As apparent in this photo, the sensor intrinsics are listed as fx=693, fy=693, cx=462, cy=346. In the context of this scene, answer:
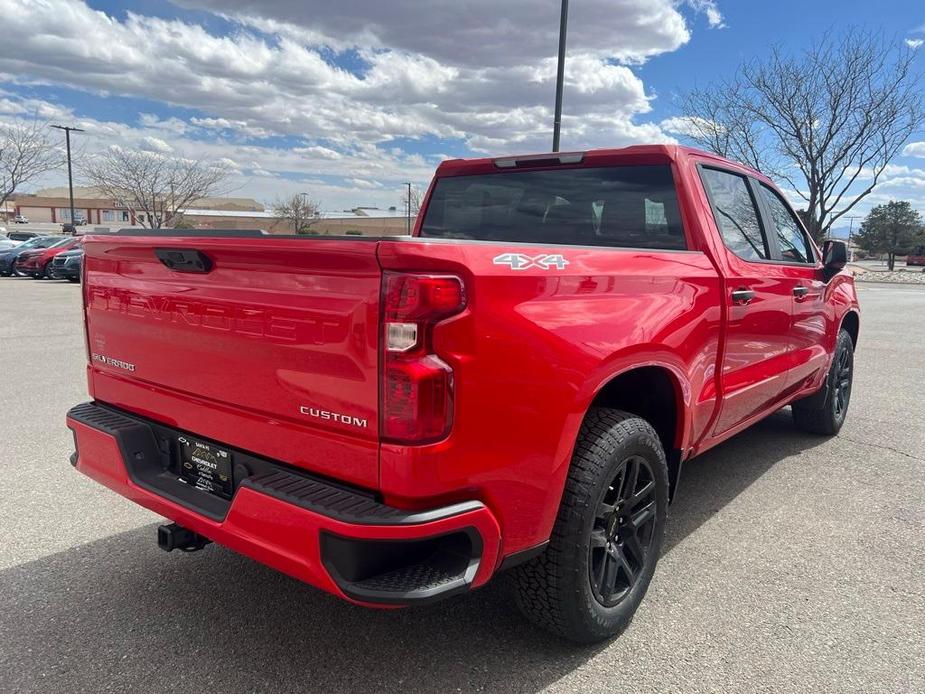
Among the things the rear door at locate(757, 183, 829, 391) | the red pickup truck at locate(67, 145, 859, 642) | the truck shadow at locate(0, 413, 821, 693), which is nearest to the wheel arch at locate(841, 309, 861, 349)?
the rear door at locate(757, 183, 829, 391)

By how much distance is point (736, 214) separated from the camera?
12.4ft

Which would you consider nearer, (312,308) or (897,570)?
(312,308)

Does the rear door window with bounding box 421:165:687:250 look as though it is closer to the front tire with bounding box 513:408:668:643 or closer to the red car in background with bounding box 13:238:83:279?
the front tire with bounding box 513:408:668:643

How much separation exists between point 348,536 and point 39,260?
26.5 metres

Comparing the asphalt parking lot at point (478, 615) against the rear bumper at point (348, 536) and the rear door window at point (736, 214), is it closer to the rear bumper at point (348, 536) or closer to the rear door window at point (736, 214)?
the rear bumper at point (348, 536)

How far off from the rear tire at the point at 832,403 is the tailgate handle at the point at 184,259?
4561mm

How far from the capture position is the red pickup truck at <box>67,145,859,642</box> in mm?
1938

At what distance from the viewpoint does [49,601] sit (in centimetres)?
289

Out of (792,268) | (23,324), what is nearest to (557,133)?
(792,268)

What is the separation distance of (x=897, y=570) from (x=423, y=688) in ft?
7.83

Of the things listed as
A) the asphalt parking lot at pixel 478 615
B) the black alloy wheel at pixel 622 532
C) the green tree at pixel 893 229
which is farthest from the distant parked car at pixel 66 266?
the green tree at pixel 893 229

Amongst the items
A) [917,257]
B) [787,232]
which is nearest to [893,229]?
[917,257]

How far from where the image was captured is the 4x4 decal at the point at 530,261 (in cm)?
206

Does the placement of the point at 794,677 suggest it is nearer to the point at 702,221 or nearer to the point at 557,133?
the point at 702,221
